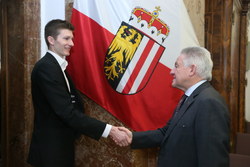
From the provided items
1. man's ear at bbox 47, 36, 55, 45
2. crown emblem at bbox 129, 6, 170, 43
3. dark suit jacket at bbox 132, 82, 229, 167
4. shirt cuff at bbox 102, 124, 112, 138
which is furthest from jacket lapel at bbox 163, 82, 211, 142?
man's ear at bbox 47, 36, 55, 45

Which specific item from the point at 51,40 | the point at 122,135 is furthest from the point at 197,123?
the point at 51,40

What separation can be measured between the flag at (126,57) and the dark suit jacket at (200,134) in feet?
2.30

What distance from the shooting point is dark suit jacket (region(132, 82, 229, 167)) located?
1.67 meters

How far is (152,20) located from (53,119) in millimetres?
1244

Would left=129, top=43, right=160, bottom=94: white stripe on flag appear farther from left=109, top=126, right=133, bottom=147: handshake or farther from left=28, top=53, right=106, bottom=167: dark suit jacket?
left=28, top=53, right=106, bottom=167: dark suit jacket

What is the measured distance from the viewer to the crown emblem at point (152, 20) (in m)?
2.60

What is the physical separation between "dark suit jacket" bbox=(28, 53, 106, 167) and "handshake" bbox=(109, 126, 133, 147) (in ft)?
0.38

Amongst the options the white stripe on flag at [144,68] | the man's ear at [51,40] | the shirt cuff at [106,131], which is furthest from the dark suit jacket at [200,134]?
the man's ear at [51,40]

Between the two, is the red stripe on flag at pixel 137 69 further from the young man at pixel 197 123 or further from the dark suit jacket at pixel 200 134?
the dark suit jacket at pixel 200 134

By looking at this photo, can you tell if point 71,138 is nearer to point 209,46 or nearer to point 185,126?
point 185,126

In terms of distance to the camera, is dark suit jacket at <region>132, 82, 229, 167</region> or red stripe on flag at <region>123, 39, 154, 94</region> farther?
red stripe on flag at <region>123, 39, 154, 94</region>

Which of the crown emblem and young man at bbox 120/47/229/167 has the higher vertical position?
the crown emblem

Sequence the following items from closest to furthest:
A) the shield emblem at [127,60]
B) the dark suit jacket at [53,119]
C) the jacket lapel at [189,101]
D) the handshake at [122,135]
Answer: the jacket lapel at [189,101], the dark suit jacket at [53,119], the handshake at [122,135], the shield emblem at [127,60]

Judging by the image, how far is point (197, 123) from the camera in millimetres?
1755
